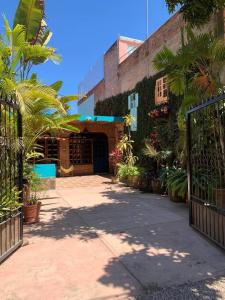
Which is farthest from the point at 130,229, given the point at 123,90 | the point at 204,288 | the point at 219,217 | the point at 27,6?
the point at 123,90

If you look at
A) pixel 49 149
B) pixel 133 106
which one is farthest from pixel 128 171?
pixel 49 149

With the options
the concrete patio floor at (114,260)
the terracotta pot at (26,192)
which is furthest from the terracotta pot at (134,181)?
the terracotta pot at (26,192)

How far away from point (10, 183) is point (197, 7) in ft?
14.2

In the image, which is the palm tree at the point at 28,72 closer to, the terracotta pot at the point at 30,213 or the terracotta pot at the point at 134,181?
the terracotta pot at the point at 30,213

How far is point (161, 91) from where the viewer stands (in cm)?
1106

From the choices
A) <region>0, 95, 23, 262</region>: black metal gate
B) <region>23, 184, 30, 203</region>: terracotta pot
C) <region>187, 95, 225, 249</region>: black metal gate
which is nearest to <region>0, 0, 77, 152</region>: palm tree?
<region>0, 95, 23, 262</region>: black metal gate

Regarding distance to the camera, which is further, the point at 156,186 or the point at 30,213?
the point at 156,186

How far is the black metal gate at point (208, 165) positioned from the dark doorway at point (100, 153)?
10945 mm

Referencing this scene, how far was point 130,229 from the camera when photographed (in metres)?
5.43

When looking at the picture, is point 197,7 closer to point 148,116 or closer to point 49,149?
point 148,116

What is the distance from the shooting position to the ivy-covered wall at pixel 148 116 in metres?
9.93

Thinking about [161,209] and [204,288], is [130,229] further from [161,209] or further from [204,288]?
[204,288]

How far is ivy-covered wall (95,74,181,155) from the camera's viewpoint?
32.6 feet

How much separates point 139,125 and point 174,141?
3.33 meters
